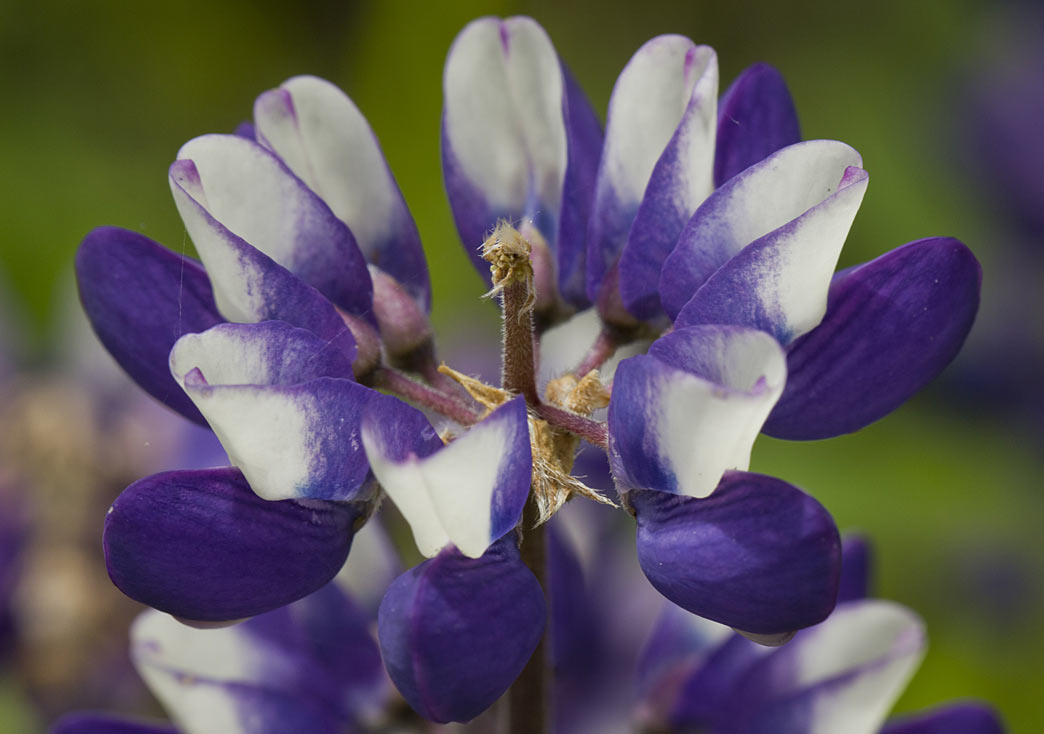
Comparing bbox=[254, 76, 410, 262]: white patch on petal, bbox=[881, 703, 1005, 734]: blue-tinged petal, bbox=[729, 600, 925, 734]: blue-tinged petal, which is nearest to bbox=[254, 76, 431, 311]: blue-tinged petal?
bbox=[254, 76, 410, 262]: white patch on petal

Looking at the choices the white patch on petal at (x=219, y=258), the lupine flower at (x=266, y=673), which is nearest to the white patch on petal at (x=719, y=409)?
the white patch on petal at (x=219, y=258)

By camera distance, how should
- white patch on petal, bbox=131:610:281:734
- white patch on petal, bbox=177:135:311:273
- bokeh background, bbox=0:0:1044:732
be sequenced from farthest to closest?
bokeh background, bbox=0:0:1044:732
white patch on petal, bbox=131:610:281:734
white patch on petal, bbox=177:135:311:273

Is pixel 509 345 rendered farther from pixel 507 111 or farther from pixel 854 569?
pixel 854 569

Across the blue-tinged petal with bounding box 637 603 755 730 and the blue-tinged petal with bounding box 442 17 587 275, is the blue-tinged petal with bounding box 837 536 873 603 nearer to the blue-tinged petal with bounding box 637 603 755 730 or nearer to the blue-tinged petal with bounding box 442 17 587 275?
the blue-tinged petal with bounding box 637 603 755 730

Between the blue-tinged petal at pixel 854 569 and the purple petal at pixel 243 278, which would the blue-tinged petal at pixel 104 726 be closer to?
the purple petal at pixel 243 278

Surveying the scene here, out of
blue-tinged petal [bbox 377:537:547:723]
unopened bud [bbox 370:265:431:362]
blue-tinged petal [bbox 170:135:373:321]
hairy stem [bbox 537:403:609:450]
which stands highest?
blue-tinged petal [bbox 170:135:373:321]

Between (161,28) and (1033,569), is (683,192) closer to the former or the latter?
(1033,569)

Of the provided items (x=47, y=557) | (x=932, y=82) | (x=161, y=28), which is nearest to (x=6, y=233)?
(x=161, y=28)
